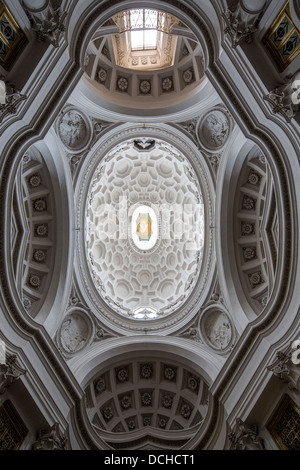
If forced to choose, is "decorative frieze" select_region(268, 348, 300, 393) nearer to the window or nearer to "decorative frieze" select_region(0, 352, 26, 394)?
"decorative frieze" select_region(0, 352, 26, 394)

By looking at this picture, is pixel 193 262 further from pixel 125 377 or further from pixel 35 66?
pixel 35 66

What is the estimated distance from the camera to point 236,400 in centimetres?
1587

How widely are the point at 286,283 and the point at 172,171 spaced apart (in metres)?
13.6

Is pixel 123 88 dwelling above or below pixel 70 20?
above

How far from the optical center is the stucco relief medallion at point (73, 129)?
65.3ft

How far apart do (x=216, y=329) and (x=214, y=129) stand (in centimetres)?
1000

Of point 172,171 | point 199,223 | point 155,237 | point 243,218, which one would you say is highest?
point 172,171

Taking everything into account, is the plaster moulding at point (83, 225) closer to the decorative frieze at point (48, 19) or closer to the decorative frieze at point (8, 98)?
the decorative frieze at point (48, 19)

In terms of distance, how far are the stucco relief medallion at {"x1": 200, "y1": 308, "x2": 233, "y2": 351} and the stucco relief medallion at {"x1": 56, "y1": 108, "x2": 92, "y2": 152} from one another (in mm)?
10716

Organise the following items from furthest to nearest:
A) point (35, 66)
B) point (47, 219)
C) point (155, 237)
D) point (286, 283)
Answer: point (155, 237) < point (47, 219) < point (286, 283) < point (35, 66)

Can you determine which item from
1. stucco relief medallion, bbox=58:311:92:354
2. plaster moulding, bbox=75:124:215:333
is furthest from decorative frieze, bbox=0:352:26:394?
plaster moulding, bbox=75:124:215:333

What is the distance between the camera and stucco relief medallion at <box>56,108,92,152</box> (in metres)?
19.9

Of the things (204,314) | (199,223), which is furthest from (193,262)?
(204,314)

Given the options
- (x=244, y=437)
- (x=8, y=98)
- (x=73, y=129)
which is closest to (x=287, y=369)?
(x=244, y=437)
